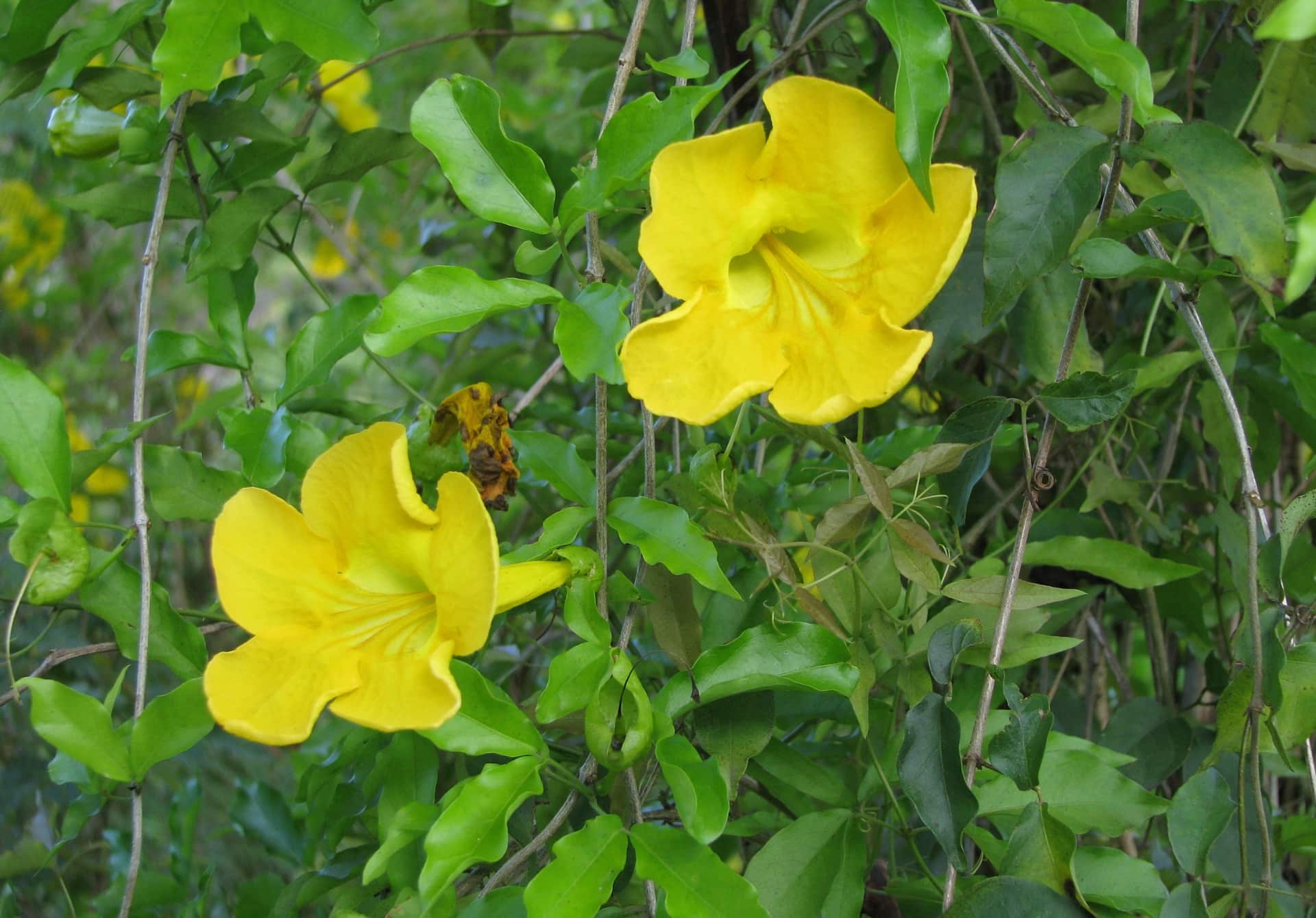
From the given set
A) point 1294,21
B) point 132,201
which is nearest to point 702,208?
point 1294,21

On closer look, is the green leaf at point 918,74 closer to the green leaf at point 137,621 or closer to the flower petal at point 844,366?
the flower petal at point 844,366

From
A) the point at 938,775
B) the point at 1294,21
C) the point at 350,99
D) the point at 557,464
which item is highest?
the point at 1294,21

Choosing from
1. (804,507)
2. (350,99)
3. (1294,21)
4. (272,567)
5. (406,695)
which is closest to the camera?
(1294,21)

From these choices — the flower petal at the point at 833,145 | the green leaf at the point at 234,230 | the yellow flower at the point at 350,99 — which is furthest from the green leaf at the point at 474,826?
the yellow flower at the point at 350,99

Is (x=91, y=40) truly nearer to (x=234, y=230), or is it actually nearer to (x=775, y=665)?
(x=234, y=230)

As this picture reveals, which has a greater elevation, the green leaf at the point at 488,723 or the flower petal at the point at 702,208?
the flower petal at the point at 702,208

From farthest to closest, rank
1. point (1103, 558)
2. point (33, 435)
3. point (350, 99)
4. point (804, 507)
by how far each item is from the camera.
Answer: point (350, 99) → point (804, 507) → point (1103, 558) → point (33, 435)

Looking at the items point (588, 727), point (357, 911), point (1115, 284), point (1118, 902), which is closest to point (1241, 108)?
point (1115, 284)
